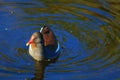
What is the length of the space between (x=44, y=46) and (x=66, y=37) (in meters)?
0.82

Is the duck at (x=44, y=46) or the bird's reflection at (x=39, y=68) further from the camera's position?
the duck at (x=44, y=46)

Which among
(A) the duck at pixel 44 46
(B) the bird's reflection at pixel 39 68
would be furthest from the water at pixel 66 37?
(A) the duck at pixel 44 46

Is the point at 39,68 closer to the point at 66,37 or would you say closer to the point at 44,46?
the point at 44,46

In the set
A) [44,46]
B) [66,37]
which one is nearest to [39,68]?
[44,46]

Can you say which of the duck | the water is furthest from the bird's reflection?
the duck

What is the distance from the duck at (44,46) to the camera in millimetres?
11805

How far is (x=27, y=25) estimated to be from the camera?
13.2 meters

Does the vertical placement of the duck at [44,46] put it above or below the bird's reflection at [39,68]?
above

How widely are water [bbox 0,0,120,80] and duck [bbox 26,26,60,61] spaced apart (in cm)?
16

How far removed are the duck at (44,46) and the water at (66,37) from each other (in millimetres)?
165

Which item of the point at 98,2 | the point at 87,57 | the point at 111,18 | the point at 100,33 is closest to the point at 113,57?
the point at 87,57

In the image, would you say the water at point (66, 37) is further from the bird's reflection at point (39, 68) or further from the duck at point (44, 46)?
the duck at point (44, 46)

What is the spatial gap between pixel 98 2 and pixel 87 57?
3445 mm

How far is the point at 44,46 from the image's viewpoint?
472 inches
